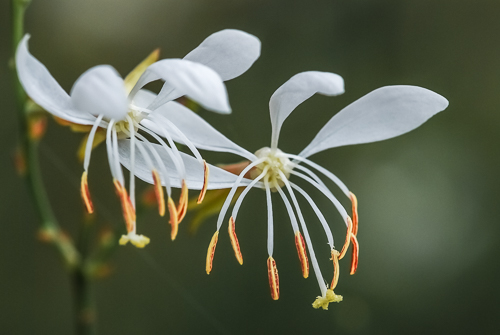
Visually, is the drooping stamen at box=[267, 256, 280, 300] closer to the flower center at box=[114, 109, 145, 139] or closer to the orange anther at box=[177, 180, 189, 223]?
the orange anther at box=[177, 180, 189, 223]

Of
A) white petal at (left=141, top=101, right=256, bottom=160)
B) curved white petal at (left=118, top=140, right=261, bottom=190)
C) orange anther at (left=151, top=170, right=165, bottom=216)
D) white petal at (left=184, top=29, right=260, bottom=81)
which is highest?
white petal at (left=184, top=29, right=260, bottom=81)

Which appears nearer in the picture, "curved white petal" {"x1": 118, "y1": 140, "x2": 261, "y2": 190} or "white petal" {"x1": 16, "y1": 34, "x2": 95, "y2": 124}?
"white petal" {"x1": 16, "y1": 34, "x2": 95, "y2": 124}

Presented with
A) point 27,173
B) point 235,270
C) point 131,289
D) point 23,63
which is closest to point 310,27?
point 235,270

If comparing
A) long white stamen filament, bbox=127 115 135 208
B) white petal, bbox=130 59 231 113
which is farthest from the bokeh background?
white petal, bbox=130 59 231 113

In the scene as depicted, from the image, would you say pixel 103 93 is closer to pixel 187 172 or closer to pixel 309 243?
pixel 187 172

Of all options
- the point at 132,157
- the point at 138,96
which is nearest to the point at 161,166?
the point at 132,157

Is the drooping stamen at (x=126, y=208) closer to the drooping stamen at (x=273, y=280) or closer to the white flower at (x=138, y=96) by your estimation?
the white flower at (x=138, y=96)
